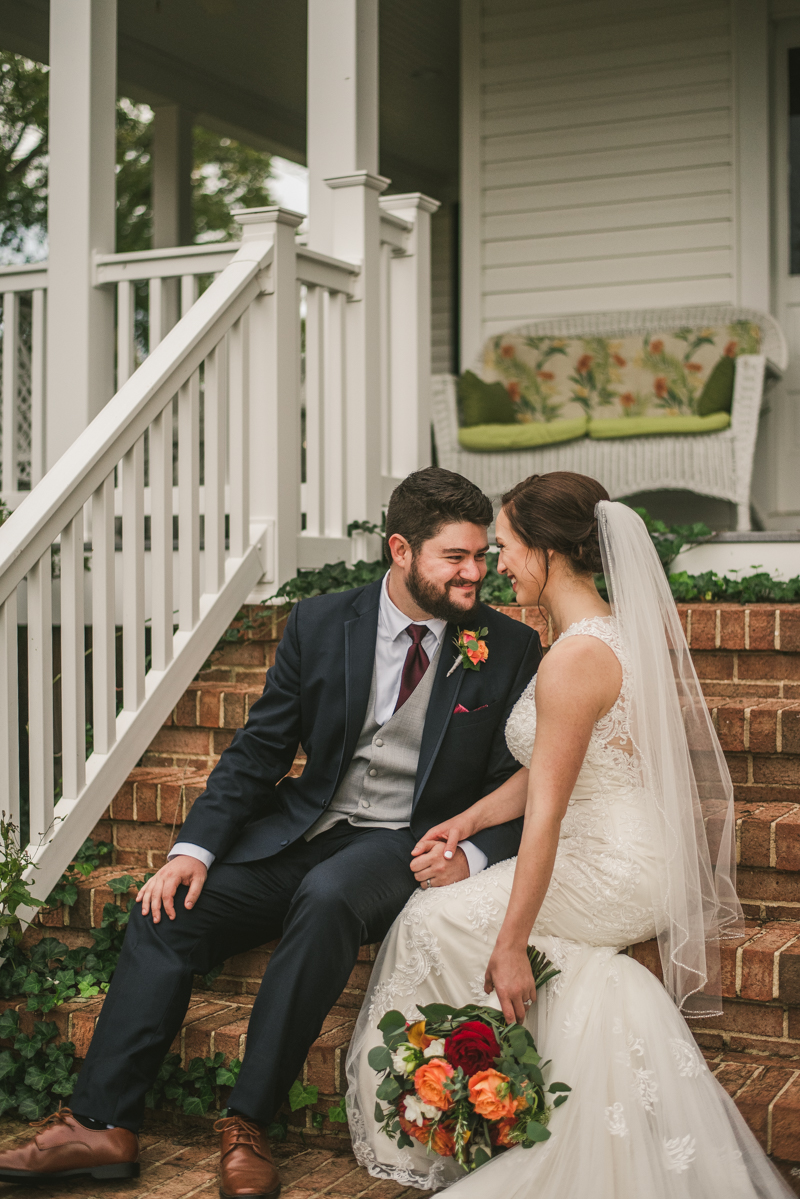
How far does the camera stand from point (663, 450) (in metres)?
5.76

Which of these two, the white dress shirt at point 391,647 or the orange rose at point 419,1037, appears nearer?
the orange rose at point 419,1037

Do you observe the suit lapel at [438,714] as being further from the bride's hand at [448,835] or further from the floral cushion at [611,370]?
the floral cushion at [611,370]

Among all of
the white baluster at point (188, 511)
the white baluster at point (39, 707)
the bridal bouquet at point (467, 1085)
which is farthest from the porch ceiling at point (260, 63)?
the bridal bouquet at point (467, 1085)

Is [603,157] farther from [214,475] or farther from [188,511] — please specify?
[188,511]

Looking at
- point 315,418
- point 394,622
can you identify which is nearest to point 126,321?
point 315,418

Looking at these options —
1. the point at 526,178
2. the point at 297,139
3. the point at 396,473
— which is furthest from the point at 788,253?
the point at 297,139

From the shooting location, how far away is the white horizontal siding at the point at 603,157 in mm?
6449

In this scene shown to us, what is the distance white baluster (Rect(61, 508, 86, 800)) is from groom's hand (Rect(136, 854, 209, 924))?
77 cm

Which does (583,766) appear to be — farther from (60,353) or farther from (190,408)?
(60,353)

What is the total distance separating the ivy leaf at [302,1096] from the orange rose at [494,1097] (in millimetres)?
592

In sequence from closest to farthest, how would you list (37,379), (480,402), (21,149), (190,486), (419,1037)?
(419,1037) < (190,486) < (37,379) < (480,402) < (21,149)

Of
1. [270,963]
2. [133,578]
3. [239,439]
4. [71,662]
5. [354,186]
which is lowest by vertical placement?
[270,963]

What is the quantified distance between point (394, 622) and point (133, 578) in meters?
1.04

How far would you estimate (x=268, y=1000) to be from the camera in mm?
2334
